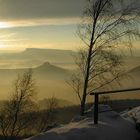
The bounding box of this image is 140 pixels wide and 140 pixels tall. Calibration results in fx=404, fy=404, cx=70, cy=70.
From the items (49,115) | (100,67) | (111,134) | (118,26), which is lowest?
(49,115)

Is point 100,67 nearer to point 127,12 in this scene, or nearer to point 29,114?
point 127,12

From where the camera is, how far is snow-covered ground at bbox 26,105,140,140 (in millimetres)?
11297

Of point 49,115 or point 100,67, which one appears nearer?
point 100,67

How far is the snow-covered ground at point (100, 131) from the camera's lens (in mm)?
11297

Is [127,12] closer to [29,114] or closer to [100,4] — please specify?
[100,4]

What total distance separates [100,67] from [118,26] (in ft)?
10.7

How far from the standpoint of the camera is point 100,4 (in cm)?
2491

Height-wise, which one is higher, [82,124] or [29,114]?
[82,124]

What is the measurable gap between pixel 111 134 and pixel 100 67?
14599mm

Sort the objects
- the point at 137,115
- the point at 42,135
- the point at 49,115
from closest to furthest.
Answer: the point at 42,135 < the point at 137,115 < the point at 49,115

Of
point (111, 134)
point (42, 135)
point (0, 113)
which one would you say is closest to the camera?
point (42, 135)

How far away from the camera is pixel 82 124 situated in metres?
13.0

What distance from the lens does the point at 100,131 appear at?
12.3 m

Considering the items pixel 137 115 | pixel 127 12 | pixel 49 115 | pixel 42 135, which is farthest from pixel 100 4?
pixel 49 115
